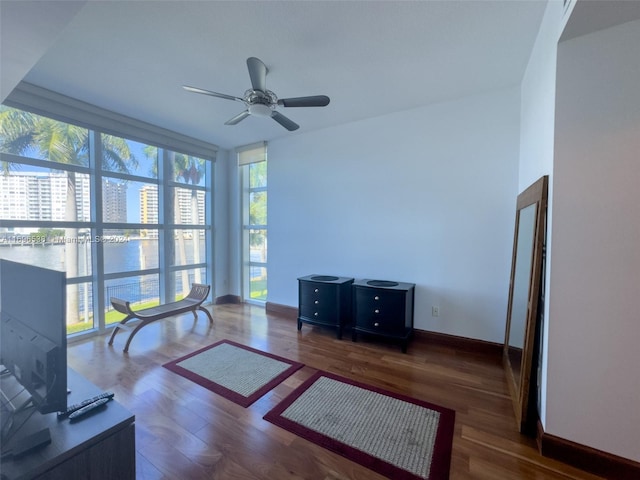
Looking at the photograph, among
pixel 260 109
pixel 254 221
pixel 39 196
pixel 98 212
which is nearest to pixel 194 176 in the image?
pixel 254 221

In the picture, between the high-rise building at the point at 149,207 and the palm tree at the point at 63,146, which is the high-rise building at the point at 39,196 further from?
the high-rise building at the point at 149,207

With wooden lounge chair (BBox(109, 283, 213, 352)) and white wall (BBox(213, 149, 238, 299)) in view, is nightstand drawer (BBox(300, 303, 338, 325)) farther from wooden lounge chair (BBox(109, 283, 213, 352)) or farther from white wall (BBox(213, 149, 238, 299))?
white wall (BBox(213, 149, 238, 299))

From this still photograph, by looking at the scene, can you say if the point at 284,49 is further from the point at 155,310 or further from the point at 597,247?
the point at 155,310

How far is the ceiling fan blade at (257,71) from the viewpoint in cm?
183

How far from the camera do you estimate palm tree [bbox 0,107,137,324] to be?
8.79 feet

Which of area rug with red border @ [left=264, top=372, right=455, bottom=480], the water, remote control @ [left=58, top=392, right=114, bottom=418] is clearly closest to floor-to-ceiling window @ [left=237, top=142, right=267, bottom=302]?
the water

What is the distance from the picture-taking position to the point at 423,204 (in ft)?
10.1

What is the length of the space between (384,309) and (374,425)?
1268 millimetres

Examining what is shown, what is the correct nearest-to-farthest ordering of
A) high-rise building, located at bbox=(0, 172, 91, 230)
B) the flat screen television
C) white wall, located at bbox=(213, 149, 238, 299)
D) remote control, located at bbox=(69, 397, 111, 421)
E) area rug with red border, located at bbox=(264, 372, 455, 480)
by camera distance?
the flat screen television
remote control, located at bbox=(69, 397, 111, 421)
area rug with red border, located at bbox=(264, 372, 455, 480)
high-rise building, located at bbox=(0, 172, 91, 230)
white wall, located at bbox=(213, 149, 238, 299)

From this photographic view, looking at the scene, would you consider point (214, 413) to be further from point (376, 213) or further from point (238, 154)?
point (238, 154)

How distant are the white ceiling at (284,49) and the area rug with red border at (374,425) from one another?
2547 mm

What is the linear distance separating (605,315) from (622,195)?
639 millimetres

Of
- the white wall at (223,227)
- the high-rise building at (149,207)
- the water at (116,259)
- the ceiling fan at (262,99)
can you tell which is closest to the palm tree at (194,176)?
the water at (116,259)

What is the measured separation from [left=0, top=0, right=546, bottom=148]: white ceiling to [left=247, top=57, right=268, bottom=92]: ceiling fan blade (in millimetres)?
273
